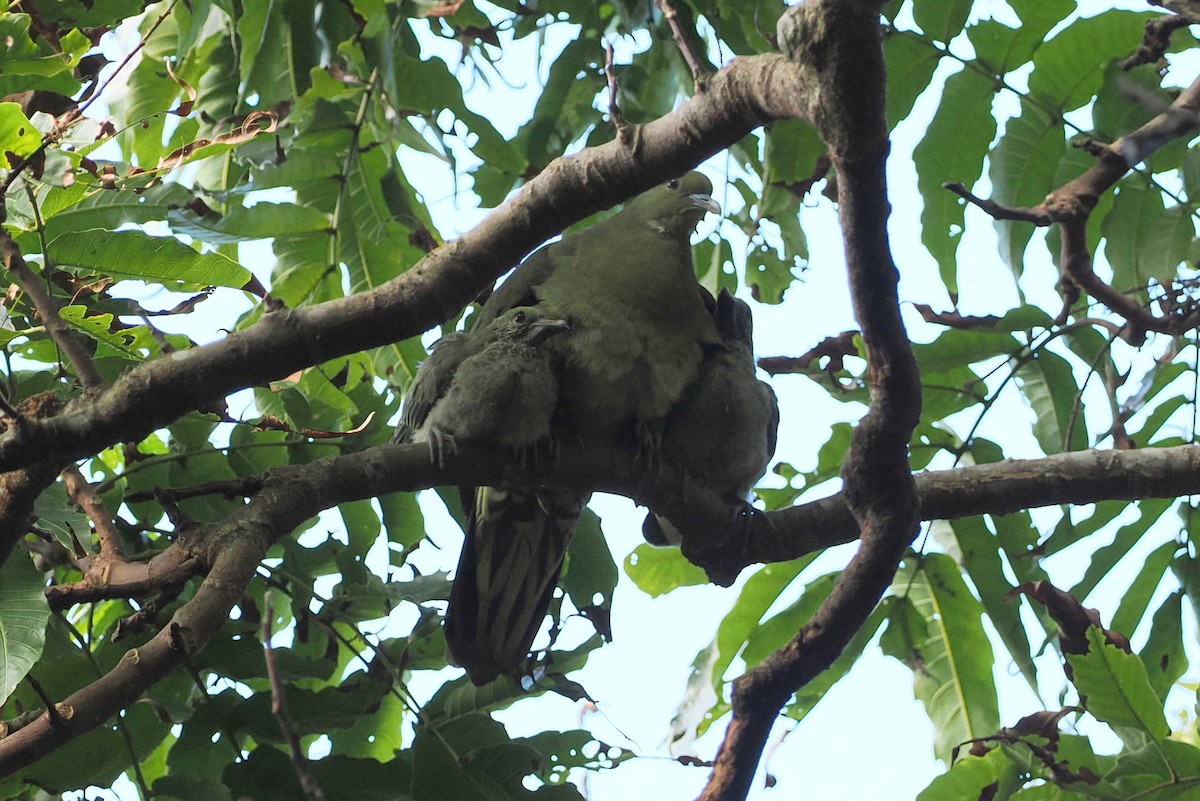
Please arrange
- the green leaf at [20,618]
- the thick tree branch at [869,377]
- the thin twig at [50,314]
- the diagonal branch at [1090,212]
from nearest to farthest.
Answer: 1. the thick tree branch at [869,377]
2. the green leaf at [20,618]
3. the thin twig at [50,314]
4. the diagonal branch at [1090,212]

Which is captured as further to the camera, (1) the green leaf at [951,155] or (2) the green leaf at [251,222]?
(1) the green leaf at [951,155]

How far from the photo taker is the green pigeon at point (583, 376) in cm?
362

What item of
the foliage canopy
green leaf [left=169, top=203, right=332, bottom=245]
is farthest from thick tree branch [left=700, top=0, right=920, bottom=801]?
green leaf [left=169, top=203, right=332, bottom=245]

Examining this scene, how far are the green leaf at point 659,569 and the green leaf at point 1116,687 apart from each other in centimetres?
140

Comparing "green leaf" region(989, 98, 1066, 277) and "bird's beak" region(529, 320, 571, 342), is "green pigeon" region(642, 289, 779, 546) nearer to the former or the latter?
"bird's beak" region(529, 320, 571, 342)

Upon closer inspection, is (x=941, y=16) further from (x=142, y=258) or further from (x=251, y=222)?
(x=142, y=258)

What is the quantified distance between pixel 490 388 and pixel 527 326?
0.34m

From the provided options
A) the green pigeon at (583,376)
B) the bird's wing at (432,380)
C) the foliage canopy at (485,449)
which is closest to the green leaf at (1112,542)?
the foliage canopy at (485,449)

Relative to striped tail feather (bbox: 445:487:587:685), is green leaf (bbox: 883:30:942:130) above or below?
above


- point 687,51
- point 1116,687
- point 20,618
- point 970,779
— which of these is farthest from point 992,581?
point 20,618

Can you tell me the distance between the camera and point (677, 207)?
4.11 m

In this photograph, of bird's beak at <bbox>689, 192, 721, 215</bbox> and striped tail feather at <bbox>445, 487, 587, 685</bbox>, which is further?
bird's beak at <bbox>689, 192, 721, 215</bbox>

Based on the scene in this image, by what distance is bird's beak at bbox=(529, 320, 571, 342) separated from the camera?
11.6 feet

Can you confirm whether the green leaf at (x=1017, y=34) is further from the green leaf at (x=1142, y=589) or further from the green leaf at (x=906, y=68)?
the green leaf at (x=1142, y=589)
